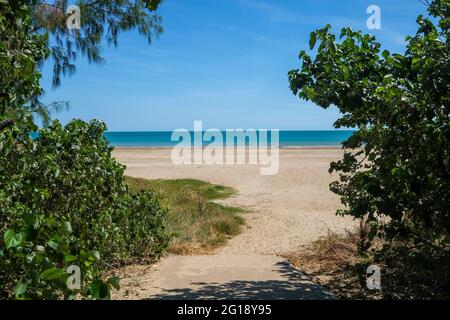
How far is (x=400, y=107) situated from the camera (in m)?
3.87

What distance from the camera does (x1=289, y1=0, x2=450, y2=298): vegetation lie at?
3.80m

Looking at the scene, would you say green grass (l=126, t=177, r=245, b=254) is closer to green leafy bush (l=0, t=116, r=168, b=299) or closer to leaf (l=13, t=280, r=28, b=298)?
green leafy bush (l=0, t=116, r=168, b=299)

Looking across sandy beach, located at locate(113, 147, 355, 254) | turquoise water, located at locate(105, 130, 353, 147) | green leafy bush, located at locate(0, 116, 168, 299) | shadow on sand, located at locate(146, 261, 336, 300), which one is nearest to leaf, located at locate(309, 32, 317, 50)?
green leafy bush, located at locate(0, 116, 168, 299)

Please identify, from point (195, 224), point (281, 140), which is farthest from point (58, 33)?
point (281, 140)

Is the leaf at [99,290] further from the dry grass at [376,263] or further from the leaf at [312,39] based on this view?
the leaf at [312,39]

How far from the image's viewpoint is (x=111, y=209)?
6121 mm

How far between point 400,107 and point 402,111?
54 mm

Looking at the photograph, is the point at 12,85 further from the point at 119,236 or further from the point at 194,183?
the point at 194,183

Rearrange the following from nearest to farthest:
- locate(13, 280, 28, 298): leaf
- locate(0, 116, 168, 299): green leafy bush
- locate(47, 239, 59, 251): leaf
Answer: locate(13, 280, 28, 298): leaf
locate(47, 239, 59, 251): leaf
locate(0, 116, 168, 299): green leafy bush

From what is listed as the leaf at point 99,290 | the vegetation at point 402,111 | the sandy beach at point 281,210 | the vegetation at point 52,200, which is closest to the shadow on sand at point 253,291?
the vegetation at point 52,200

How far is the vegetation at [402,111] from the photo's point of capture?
380 cm

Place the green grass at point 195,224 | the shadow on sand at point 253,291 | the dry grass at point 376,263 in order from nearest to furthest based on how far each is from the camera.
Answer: the dry grass at point 376,263 → the shadow on sand at point 253,291 → the green grass at point 195,224

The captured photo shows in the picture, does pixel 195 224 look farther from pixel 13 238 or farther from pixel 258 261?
pixel 13 238
